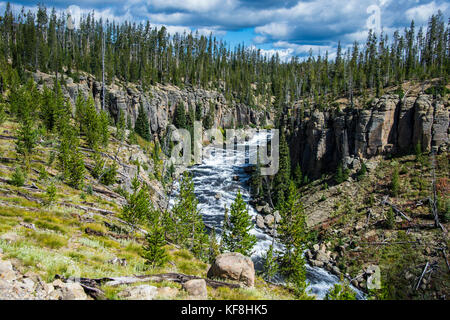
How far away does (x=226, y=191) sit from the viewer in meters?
63.4

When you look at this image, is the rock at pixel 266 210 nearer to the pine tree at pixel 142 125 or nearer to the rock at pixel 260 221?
the rock at pixel 260 221

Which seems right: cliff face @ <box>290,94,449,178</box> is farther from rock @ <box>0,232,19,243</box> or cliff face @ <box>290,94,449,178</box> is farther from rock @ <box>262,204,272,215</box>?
rock @ <box>0,232,19,243</box>

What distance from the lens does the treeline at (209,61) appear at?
7726cm

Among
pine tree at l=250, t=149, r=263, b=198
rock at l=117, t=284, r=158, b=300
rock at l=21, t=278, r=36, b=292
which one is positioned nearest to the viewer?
rock at l=21, t=278, r=36, b=292

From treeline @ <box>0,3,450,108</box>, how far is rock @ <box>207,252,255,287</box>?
65051mm

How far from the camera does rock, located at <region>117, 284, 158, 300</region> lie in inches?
353

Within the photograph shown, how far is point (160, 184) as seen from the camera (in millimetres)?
52781

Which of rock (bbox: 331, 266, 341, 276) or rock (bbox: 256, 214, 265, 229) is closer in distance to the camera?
rock (bbox: 331, 266, 341, 276)

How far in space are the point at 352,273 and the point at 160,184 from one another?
1399 inches

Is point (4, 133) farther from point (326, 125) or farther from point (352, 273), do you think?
point (326, 125)

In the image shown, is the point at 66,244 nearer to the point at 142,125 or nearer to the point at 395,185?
the point at 395,185

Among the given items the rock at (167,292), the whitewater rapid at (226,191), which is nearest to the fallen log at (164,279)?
the rock at (167,292)

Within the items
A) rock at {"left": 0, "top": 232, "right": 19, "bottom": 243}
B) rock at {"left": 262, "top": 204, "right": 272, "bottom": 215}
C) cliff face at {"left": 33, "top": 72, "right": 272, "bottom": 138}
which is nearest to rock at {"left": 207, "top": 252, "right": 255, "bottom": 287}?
rock at {"left": 0, "top": 232, "right": 19, "bottom": 243}

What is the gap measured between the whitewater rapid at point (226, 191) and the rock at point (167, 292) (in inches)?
823
